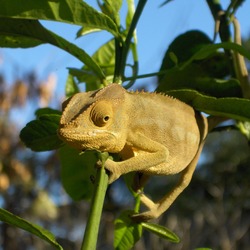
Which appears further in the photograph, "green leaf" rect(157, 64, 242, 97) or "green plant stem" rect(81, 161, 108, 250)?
"green leaf" rect(157, 64, 242, 97)

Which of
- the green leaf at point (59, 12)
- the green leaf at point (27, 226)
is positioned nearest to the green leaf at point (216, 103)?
the green leaf at point (59, 12)

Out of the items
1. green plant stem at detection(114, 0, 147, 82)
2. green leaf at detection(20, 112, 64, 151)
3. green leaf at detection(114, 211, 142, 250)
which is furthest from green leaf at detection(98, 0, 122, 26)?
green leaf at detection(114, 211, 142, 250)

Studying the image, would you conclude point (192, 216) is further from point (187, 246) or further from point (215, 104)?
point (215, 104)

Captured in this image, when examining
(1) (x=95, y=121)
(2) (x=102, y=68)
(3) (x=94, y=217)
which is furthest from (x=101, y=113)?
(2) (x=102, y=68)

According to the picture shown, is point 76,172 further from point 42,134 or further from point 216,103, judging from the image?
point 216,103

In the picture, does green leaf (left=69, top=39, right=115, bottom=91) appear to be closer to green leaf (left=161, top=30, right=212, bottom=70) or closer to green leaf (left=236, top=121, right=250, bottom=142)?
green leaf (left=161, top=30, right=212, bottom=70)

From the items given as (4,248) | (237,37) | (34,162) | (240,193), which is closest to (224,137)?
(240,193)

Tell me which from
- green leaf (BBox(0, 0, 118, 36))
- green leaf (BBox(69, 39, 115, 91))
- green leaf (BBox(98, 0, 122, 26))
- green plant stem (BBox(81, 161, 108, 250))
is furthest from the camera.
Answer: green leaf (BBox(69, 39, 115, 91))
